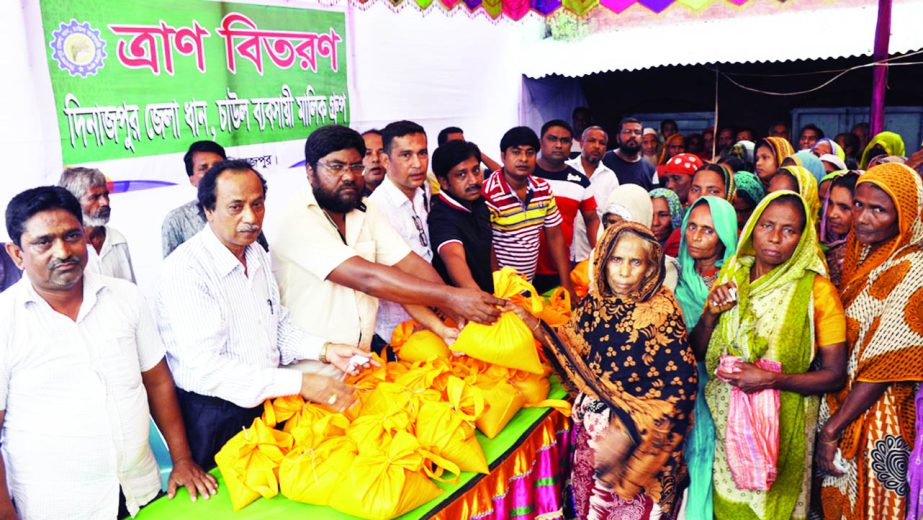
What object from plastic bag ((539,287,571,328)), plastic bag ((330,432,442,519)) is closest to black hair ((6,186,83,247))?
plastic bag ((330,432,442,519))

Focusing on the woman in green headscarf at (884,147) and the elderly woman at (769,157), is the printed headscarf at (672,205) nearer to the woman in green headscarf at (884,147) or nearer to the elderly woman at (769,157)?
the elderly woman at (769,157)

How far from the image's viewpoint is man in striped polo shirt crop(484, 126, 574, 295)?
3.78 meters

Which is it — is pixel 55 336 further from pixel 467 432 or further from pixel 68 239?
pixel 467 432

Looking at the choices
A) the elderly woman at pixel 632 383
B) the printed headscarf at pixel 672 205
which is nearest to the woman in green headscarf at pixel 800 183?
the printed headscarf at pixel 672 205

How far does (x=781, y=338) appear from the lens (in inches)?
101

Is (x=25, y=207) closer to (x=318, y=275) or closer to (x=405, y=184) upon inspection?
(x=318, y=275)

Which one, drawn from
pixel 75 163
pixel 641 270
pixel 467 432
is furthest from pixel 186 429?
pixel 75 163

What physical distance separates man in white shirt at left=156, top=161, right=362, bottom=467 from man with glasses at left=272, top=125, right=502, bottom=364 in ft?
0.77

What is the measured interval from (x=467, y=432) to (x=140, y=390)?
1.10m

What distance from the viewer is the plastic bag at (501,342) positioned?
2.61 metres

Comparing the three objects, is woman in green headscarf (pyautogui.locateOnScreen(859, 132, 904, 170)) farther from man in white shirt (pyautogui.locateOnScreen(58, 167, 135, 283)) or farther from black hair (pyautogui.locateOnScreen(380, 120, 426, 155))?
man in white shirt (pyautogui.locateOnScreen(58, 167, 135, 283))

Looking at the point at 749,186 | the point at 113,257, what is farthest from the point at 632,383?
the point at 113,257

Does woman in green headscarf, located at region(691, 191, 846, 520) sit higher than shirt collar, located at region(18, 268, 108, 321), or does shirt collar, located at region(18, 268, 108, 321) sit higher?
shirt collar, located at region(18, 268, 108, 321)

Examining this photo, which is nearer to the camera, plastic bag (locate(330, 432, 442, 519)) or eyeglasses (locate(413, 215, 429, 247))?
plastic bag (locate(330, 432, 442, 519))
